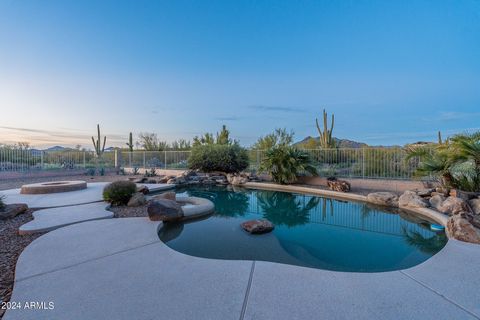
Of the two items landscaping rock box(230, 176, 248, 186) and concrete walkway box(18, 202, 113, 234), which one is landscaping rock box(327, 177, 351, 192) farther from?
concrete walkway box(18, 202, 113, 234)

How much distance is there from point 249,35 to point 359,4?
4.85 metres

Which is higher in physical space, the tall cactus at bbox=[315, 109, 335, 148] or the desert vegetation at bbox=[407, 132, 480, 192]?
Result: the tall cactus at bbox=[315, 109, 335, 148]

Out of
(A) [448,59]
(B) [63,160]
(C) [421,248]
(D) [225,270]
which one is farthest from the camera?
(B) [63,160]

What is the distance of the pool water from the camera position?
364 centimetres

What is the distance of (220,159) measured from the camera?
1372cm

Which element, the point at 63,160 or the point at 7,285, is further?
the point at 63,160

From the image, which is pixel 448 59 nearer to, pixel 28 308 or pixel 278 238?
pixel 278 238

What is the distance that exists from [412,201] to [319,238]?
3704 mm

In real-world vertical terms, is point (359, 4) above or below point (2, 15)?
above

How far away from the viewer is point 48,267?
2.84 meters

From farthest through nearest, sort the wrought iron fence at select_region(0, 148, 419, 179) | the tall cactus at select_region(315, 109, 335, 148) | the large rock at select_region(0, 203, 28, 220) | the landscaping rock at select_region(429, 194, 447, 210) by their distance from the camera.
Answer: the tall cactus at select_region(315, 109, 335, 148) < the wrought iron fence at select_region(0, 148, 419, 179) < the landscaping rock at select_region(429, 194, 447, 210) < the large rock at select_region(0, 203, 28, 220)

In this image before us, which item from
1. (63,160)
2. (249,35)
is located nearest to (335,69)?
(249,35)

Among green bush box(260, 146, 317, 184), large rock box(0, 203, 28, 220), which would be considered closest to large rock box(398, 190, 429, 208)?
A: green bush box(260, 146, 317, 184)

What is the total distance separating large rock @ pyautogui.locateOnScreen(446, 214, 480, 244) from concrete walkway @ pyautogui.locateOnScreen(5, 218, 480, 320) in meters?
0.60
